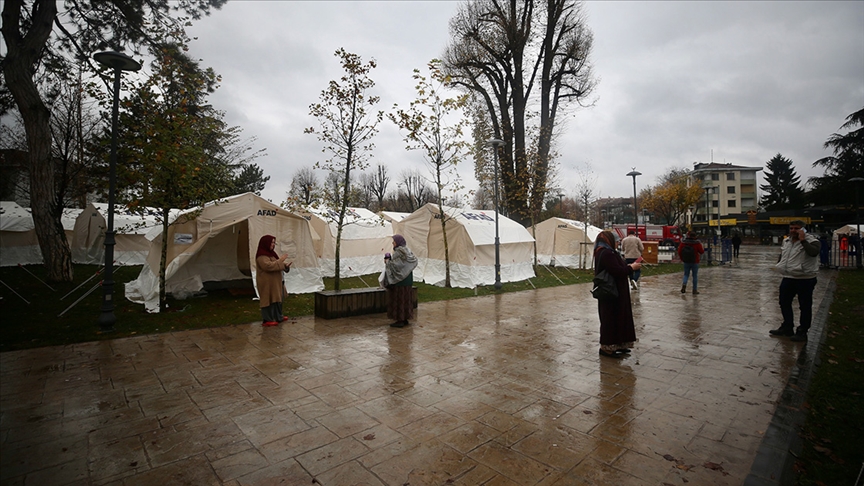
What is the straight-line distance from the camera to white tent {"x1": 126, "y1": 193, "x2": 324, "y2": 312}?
33.1 feet

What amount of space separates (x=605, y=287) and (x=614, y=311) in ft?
1.56

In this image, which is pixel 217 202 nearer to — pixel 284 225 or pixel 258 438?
pixel 284 225

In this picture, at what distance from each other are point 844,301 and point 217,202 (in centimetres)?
1590

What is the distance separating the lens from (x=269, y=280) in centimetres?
762

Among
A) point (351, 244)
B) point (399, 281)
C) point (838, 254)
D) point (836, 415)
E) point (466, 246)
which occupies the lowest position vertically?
point (836, 415)

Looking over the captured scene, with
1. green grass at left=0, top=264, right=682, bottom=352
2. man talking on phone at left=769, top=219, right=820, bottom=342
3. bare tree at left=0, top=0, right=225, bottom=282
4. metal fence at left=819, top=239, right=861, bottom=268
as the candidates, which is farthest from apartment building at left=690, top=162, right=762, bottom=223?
bare tree at left=0, top=0, right=225, bottom=282

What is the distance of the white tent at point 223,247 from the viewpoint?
10.1m

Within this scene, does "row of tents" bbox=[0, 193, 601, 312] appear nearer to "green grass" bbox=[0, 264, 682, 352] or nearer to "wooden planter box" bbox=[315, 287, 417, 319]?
"green grass" bbox=[0, 264, 682, 352]

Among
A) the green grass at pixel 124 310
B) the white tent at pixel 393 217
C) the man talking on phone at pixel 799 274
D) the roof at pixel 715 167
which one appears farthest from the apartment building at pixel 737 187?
the man talking on phone at pixel 799 274

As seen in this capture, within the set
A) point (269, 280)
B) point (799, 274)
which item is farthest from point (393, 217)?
point (799, 274)

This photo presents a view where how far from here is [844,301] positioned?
9945 millimetres

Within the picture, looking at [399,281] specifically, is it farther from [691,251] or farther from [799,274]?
[691,251]

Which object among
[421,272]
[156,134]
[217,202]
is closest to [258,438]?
[156,134]

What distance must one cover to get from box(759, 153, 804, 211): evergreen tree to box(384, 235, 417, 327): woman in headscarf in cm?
6459
